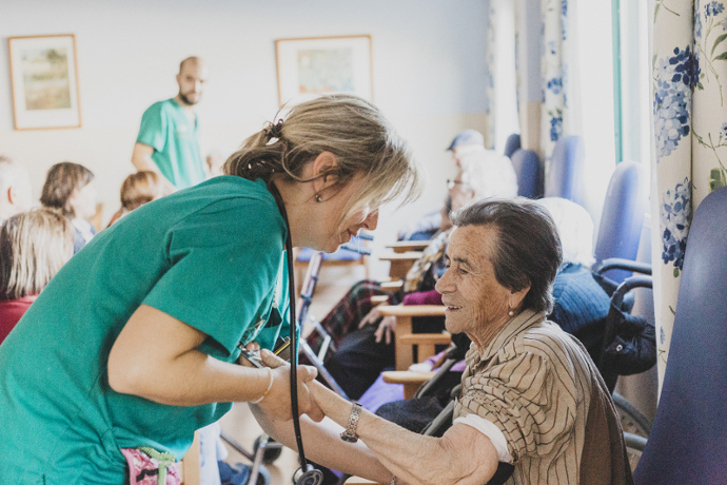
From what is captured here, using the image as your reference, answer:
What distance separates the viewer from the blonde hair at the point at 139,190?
2.77 metres

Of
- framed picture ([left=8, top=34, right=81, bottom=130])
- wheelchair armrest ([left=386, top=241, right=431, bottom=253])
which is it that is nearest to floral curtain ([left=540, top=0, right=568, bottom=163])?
wheelchair armrest ([left=386, top=241, right=431, bottom=253])

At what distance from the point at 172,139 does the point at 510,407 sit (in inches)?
120

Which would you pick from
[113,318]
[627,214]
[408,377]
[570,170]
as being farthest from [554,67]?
[113,318]

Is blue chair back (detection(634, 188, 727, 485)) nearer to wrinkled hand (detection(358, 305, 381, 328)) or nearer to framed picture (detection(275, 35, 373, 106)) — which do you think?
wrinkled hand (detection(358, 305, 381, 328))

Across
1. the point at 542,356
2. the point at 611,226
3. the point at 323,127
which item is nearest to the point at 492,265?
the point at 542,356

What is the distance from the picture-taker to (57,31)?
232 inches

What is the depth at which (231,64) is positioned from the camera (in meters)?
5.89

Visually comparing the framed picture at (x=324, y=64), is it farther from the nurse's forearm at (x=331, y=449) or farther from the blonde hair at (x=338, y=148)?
the blonde hair at (x=338, y=148)

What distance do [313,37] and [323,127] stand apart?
5.18m

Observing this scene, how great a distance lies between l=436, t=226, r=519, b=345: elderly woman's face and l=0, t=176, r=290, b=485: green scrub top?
54 centimetres

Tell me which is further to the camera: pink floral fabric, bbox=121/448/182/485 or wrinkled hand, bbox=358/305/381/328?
wrinkled hand, bbox=358/305/381/328

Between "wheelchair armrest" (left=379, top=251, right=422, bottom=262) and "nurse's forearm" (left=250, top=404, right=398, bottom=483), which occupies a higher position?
"wheelchair armrest" (left=379, top=251, right=422, bottom=262)

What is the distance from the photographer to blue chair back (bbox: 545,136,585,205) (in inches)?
111

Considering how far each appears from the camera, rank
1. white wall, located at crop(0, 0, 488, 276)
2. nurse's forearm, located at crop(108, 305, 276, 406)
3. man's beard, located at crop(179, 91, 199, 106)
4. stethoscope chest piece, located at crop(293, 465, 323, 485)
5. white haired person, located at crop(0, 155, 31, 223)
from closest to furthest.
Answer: nurse's forearm, located at crop(108, 305, 276, 406) → stethoscope chest piece, located at crop(293, 465, 323, 485) → white haired person, located at crop(0, 155, 31, 223) → man's beard, located at crop(179, 91, 199, 106) → white wall, located at crop(0, 0, 488, 276)
